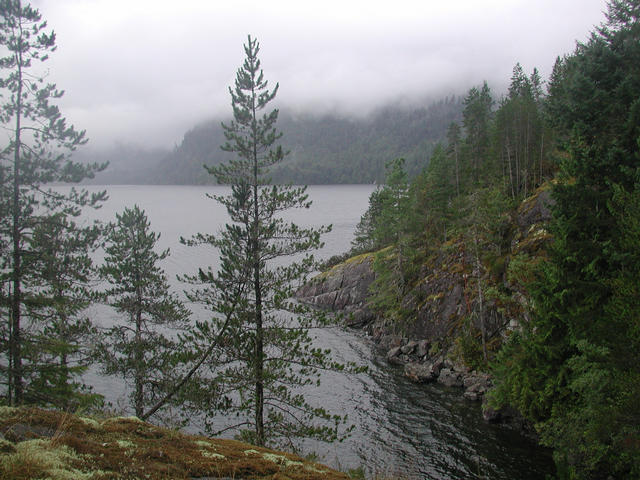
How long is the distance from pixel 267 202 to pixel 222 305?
4.61 metres

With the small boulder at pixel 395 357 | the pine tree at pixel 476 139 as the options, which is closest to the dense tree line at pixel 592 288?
the small boulder at pixel 395 357

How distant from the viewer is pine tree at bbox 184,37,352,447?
15898 mm

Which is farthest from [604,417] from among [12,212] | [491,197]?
[491,197]

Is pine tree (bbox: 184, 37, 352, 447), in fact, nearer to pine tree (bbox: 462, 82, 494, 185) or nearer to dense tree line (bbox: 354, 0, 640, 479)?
dense tree line (bbox: 354, 0, 640, 479)

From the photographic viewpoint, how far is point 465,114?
57.3 metres

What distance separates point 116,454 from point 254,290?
12.0 meters

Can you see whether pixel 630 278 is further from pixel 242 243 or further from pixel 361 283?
pixel 361 283

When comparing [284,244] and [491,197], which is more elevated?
[491,197]

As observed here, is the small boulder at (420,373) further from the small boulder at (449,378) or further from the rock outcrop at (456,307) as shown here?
the small boulder at (449,378)

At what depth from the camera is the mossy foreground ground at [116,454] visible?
4.66 m

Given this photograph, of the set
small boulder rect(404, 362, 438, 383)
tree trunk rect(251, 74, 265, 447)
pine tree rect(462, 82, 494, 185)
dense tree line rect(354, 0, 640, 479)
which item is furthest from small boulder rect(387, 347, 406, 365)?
pine tree rect(462, 82, 494, 185)

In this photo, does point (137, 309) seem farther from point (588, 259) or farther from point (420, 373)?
point (420, 373)

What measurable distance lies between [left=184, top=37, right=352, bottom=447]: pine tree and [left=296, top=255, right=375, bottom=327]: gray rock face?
30.4m

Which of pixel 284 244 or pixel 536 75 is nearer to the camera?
pixel 284 244
